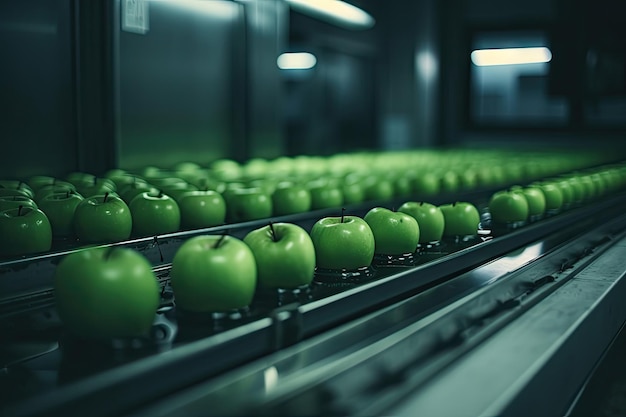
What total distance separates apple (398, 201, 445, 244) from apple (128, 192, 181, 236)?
2.03 ft

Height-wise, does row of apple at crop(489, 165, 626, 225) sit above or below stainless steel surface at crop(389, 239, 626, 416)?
above

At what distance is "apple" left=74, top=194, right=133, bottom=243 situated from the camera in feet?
5.07

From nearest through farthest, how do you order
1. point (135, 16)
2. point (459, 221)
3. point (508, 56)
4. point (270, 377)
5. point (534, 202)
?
point (270, 377)
point (459, 221)
point (534, 202)
point (135, 16)
point (508, 56)

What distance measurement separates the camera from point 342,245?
53.4 inches

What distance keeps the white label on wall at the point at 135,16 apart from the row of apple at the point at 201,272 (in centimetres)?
239

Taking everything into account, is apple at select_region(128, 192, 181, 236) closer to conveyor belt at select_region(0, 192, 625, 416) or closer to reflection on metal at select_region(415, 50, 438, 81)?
conveyor belt at select_region(0, 192, 625, 416)

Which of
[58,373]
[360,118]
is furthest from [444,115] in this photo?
[58,373]

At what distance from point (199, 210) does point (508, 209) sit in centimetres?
99

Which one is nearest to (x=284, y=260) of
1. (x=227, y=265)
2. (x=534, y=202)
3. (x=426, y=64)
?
(x=227, y=265)

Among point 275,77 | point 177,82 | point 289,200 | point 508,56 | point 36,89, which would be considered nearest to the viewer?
point 289,200

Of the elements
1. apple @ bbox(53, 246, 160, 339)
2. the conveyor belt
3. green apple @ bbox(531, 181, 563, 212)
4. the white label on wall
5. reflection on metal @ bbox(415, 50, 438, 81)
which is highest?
reflection on metal @ bbox(415, 50, 438, 81)

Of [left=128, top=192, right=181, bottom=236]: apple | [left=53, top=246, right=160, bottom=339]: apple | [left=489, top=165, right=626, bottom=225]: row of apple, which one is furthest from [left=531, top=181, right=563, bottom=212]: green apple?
[left=53, top=246, right=160, bottom=339]: apple

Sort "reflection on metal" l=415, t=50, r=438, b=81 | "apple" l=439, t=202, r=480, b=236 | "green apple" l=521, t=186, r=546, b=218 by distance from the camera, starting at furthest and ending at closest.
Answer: "reflection on metal" l=415, t=50, r=438, b=81 < "green apple" l=521, t=186, r=546, b=218 < "apple" l=439, t=202, r=480, b=236

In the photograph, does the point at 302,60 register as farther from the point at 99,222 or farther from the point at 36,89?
the point at 99,222
